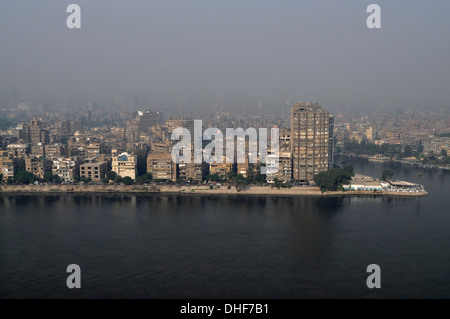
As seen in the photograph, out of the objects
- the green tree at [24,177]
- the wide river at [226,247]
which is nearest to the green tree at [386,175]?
the wide river at [226,247]

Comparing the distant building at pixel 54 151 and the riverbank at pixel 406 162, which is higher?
the distant building at pixel 54 151

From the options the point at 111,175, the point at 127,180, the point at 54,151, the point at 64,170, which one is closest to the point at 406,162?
the point at 127,180

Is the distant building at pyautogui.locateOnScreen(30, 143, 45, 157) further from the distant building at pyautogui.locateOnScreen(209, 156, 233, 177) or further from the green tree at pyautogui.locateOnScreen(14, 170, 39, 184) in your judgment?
the distant building at pyautogui.locateOnScreen(209, 156, 233, 177)

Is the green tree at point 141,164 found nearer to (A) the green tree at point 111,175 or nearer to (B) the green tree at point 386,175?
(A) the green tree at point 111,175

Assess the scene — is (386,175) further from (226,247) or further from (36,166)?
(36,166)

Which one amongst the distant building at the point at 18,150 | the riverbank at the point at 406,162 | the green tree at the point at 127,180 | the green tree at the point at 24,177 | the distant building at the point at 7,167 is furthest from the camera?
the riverbank at the point at 406,162
